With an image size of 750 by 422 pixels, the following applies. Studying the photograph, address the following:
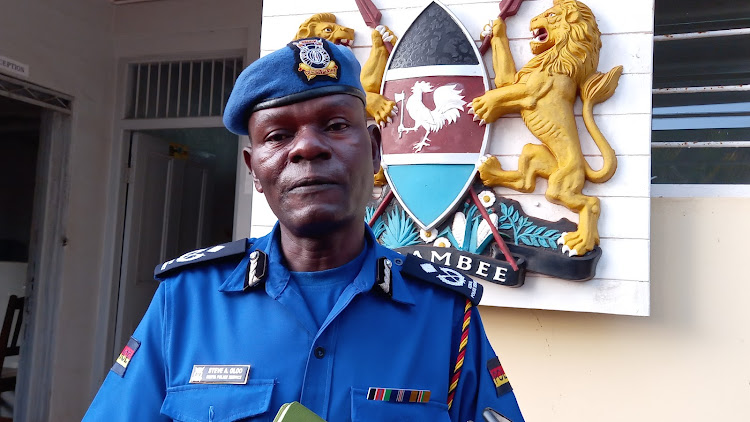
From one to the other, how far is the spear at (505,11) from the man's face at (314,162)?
1.20 metres

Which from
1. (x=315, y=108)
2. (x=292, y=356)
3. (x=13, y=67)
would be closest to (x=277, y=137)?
(x=315, y=108)

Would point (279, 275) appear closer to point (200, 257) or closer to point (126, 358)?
point (200, 257)

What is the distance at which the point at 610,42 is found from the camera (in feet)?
6.42

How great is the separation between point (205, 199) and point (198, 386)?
3.82 meters

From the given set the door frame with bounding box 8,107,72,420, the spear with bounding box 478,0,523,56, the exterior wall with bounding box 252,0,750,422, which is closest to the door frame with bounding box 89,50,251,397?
the door frame with bounding box 8,107,72,420

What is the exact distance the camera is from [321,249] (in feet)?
3.23

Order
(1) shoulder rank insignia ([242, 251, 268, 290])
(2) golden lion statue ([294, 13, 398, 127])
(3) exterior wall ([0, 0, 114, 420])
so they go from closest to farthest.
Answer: (1) shoulder rank insignia ([242, 251, 268, 290])
(2) golden lion statue ([294, 13, 398, 127])
(3) exterior wall ([0, 0, 114, 420])

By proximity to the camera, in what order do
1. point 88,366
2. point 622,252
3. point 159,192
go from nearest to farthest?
1. point 622,252
2. point 88,366
3. point 159,192

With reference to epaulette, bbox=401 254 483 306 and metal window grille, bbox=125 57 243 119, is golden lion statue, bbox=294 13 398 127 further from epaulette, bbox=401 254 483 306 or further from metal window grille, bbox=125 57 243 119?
metal window grille, bbox=125 57 243 119

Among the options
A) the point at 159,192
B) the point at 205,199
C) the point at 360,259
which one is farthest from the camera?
the point at 205,199

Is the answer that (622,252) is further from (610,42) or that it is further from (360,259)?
(360,259)

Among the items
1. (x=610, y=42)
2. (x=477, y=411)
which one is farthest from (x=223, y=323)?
(x=610, y=42)

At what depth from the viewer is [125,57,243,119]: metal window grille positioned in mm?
3684

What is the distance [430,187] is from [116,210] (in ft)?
8.35
